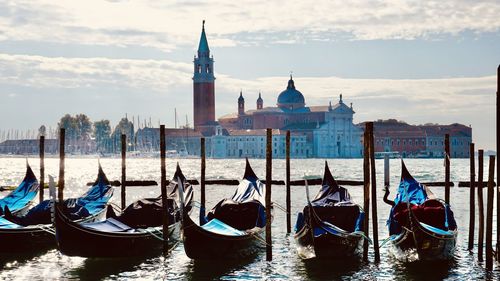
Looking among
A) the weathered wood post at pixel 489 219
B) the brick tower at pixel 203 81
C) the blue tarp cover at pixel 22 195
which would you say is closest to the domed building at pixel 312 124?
the brick tower at pixel 203 81

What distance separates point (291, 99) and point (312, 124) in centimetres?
595

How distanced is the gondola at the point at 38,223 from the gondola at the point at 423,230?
19.3ft

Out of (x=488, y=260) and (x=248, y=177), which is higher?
(x=248, y=177)

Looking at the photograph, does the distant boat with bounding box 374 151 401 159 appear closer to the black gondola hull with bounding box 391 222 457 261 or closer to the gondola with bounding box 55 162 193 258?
the gondola with bounding box 55 162 193 258

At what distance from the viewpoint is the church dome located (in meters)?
124

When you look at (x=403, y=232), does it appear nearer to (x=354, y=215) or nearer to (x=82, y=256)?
(x=354, y=215)

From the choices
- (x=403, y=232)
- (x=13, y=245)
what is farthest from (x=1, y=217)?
(x=403, y=232)

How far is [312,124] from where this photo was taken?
120750 millimetres

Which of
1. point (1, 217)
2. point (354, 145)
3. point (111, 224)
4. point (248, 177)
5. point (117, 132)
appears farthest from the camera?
point (117, 132)

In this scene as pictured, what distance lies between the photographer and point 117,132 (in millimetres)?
133125

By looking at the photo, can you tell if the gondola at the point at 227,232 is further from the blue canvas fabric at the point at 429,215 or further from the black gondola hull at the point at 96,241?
the blue canvas fabric at the point at 429,215

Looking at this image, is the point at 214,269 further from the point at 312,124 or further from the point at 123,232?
the point at 312,124

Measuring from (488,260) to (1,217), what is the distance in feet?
27.8

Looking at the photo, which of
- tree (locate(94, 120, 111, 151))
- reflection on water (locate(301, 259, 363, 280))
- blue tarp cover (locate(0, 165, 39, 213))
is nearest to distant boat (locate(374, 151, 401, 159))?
tree (locate(94, 120, 111, 151))
